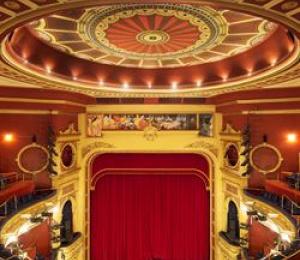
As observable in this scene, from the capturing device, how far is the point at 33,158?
10.6 meters

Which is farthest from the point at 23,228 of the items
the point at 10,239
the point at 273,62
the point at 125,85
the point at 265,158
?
the point at 273,62

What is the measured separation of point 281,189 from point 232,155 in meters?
2.99

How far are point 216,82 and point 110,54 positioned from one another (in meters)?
3.41

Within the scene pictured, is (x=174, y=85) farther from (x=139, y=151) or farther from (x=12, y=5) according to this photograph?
(x=12, y=5)

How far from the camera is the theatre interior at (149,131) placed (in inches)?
244

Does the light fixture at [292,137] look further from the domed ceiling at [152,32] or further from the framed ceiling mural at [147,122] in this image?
the domed ceiling at [152,32]

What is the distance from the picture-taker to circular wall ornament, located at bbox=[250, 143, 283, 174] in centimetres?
1032

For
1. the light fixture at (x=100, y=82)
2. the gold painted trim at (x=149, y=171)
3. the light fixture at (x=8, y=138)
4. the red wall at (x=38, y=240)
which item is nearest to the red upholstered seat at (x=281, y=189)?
the gold painted trim at (x=149, y=171)

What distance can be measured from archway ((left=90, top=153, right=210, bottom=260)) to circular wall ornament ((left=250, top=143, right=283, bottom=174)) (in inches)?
120

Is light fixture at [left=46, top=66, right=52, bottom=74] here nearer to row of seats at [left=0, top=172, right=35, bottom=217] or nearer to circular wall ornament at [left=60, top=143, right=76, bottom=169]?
row of seats at [left=0, top=172, right=35, bottom=217]

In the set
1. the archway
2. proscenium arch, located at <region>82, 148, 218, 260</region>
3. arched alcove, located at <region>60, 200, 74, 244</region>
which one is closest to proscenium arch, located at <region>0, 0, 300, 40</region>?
proscenium arch, located at <region>82, 148, 218, 260</region>

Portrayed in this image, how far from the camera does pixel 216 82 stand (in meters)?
9.74

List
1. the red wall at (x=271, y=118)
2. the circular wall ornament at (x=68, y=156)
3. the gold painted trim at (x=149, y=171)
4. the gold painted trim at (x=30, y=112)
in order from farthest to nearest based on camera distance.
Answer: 1. the gold painted trim at (x=149, y=171)
2. the circular wall ornament at (x=68, y=156)
3. the gold painted trim at (x=30, y=112)
4. the red wall at (x=271, y=118)

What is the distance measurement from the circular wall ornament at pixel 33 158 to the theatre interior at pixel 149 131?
0.04 metres
